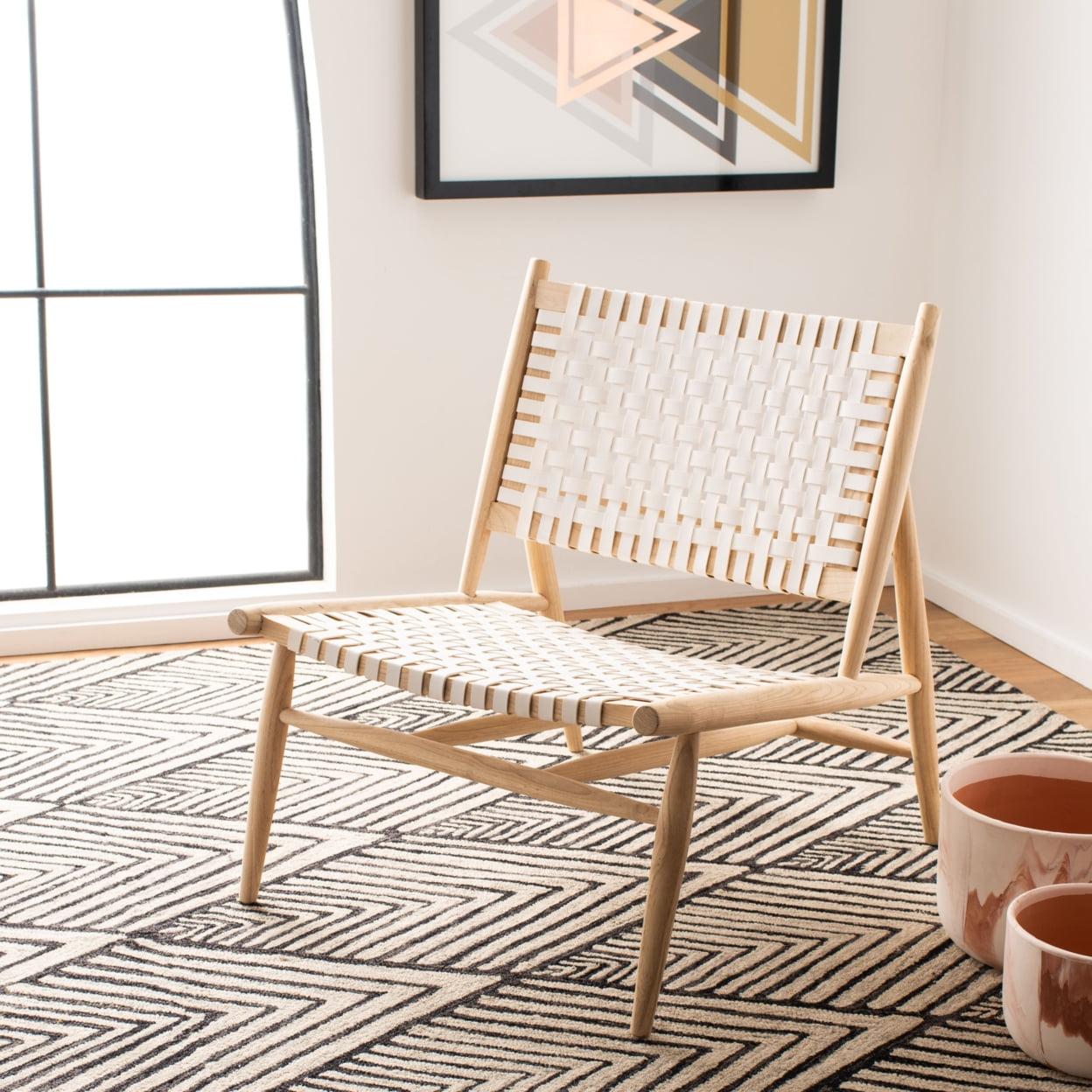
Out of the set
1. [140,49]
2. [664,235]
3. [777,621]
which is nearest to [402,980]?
[777,621]

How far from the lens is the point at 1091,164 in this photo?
2.91 m

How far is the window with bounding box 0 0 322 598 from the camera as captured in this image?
10.2ft

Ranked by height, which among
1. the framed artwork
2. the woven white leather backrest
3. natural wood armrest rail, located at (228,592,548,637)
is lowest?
natural wood armrest rail, located at (228,592,548,637)

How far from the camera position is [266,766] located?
79.9 inches

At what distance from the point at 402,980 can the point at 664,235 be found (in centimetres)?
186

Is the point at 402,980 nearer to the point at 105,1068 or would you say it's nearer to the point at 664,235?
the point at 105,1068

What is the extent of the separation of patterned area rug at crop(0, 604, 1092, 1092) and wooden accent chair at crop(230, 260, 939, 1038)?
4.7 inches

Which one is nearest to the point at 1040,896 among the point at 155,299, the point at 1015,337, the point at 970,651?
the point at 970,651

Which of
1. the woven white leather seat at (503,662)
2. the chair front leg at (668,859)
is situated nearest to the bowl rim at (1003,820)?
the woven white leather seat at (503,662)

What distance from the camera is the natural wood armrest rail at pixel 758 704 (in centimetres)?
167

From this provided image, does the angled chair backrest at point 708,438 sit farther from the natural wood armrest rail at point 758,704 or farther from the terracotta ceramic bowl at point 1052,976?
the terracotta ceramic bowl at point 1052,976

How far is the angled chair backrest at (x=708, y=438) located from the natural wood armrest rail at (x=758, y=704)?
6cm

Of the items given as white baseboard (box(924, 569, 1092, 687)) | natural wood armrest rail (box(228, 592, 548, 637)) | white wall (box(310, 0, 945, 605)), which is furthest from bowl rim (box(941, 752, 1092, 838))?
white wall (box(310, 0, 945, 605))

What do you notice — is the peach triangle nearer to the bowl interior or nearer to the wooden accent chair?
the wooden accent chair
